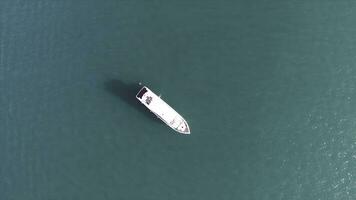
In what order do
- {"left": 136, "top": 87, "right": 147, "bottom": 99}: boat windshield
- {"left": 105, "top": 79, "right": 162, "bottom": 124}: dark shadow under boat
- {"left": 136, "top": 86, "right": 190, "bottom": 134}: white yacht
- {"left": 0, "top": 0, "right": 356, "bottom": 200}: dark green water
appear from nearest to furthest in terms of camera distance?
1. {"left": 0, "top": 0, "right": 356, "bottom": 200}: dark green water
2. {"left": 136, "top": 86, "right": 190, "bottom": 134}: white yacht
3. {"left": 136, "top": 87, "right": 147, "bottom": 99}: boat windshield
4. {"left": 105, "top": 79, "right": 162, "bottom": 124}: dark shadow under boat

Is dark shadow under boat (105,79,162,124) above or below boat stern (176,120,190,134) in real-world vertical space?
above

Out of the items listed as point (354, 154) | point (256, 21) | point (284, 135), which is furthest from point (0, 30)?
point (354, 154)

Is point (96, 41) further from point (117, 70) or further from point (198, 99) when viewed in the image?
point (198, 99)

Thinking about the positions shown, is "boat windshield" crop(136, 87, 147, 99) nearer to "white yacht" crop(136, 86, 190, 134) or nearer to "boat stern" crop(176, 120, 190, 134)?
"white yacht" crop(136, 86, 190, 134)

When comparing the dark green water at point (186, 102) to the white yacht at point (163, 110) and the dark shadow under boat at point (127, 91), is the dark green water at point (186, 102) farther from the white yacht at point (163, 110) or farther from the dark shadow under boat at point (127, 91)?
the white yacht at point (163, 110)

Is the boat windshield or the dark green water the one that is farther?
the boat windshield

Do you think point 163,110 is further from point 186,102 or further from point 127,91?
point 127,91

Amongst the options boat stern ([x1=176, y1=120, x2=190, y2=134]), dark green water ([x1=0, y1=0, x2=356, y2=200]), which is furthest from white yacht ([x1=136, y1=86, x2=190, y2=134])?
dark green water ([x1=0, y1=0, x2=356, y2=200])
